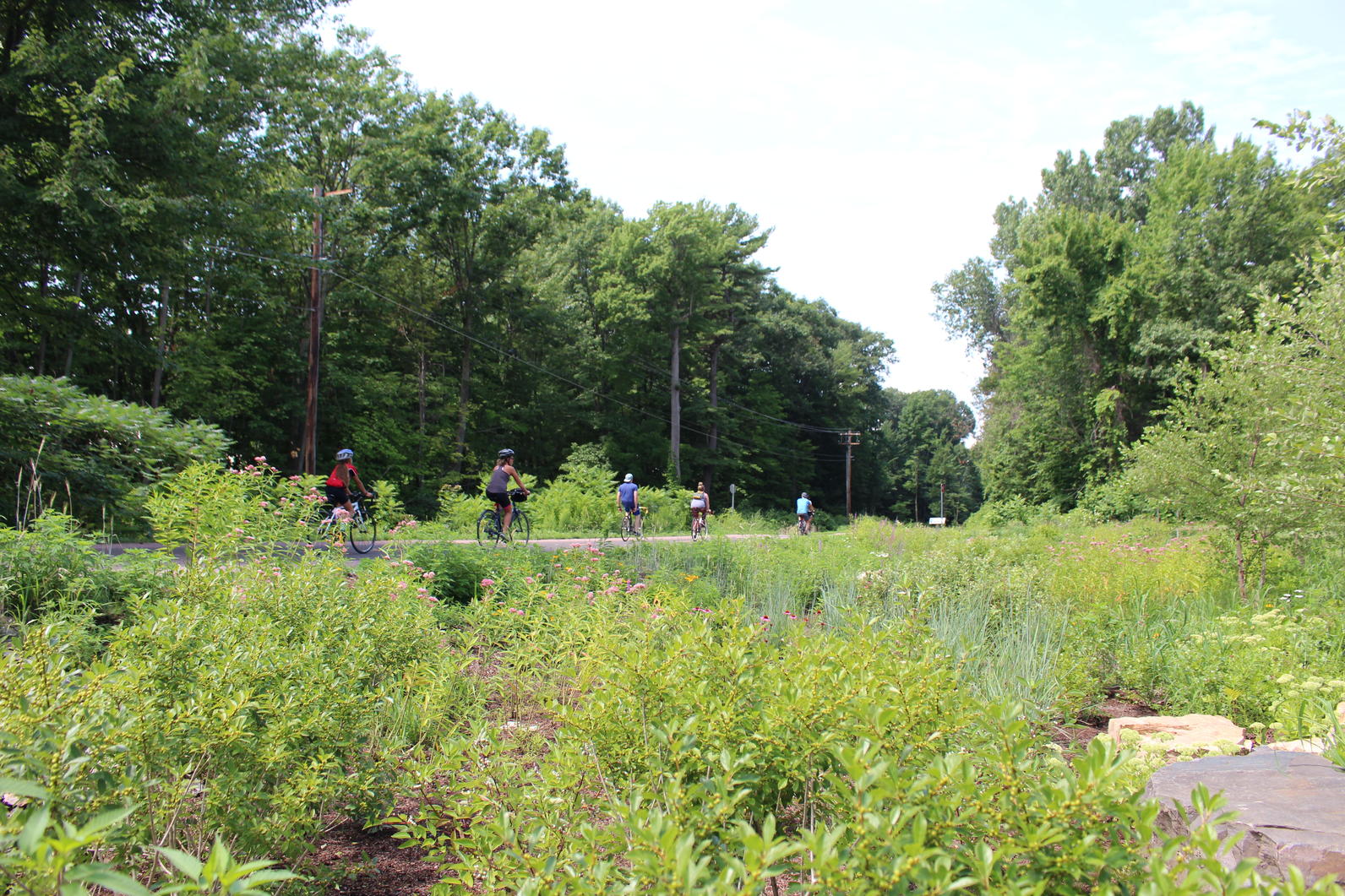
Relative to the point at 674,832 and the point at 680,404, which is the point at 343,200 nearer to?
the point at 680,404

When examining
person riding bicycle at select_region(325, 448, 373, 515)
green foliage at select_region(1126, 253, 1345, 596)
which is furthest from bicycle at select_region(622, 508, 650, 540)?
green foliage at select_region(1126, 253, 1345, 596)

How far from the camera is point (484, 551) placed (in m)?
8.30

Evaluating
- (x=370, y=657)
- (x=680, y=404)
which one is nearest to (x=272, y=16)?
(x=370, y=657)

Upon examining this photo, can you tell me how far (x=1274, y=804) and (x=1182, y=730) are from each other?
2021mm

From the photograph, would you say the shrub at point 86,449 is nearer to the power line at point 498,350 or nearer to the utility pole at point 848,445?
Answer: the power line at point 498,350

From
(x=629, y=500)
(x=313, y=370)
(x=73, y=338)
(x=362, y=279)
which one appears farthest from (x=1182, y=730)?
(x=362, y=279)

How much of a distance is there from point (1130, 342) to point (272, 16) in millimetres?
32213

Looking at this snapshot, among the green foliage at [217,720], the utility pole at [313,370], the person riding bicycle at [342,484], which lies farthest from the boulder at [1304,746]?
the utility pole at [313,370]

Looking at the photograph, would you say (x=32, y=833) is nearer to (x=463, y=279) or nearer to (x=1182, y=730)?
(x=1182, y=730)

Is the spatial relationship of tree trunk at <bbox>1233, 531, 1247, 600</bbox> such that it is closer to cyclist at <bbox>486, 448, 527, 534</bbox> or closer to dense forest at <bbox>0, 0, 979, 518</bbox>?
cyclist at <bbox>486, 448, 527, 534</bbox>

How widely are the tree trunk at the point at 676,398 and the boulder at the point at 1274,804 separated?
37.9m

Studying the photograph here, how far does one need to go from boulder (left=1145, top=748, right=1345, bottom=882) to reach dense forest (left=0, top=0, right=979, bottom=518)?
925cm

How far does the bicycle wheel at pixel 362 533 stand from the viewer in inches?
429

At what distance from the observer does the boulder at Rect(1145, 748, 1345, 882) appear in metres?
2.24
